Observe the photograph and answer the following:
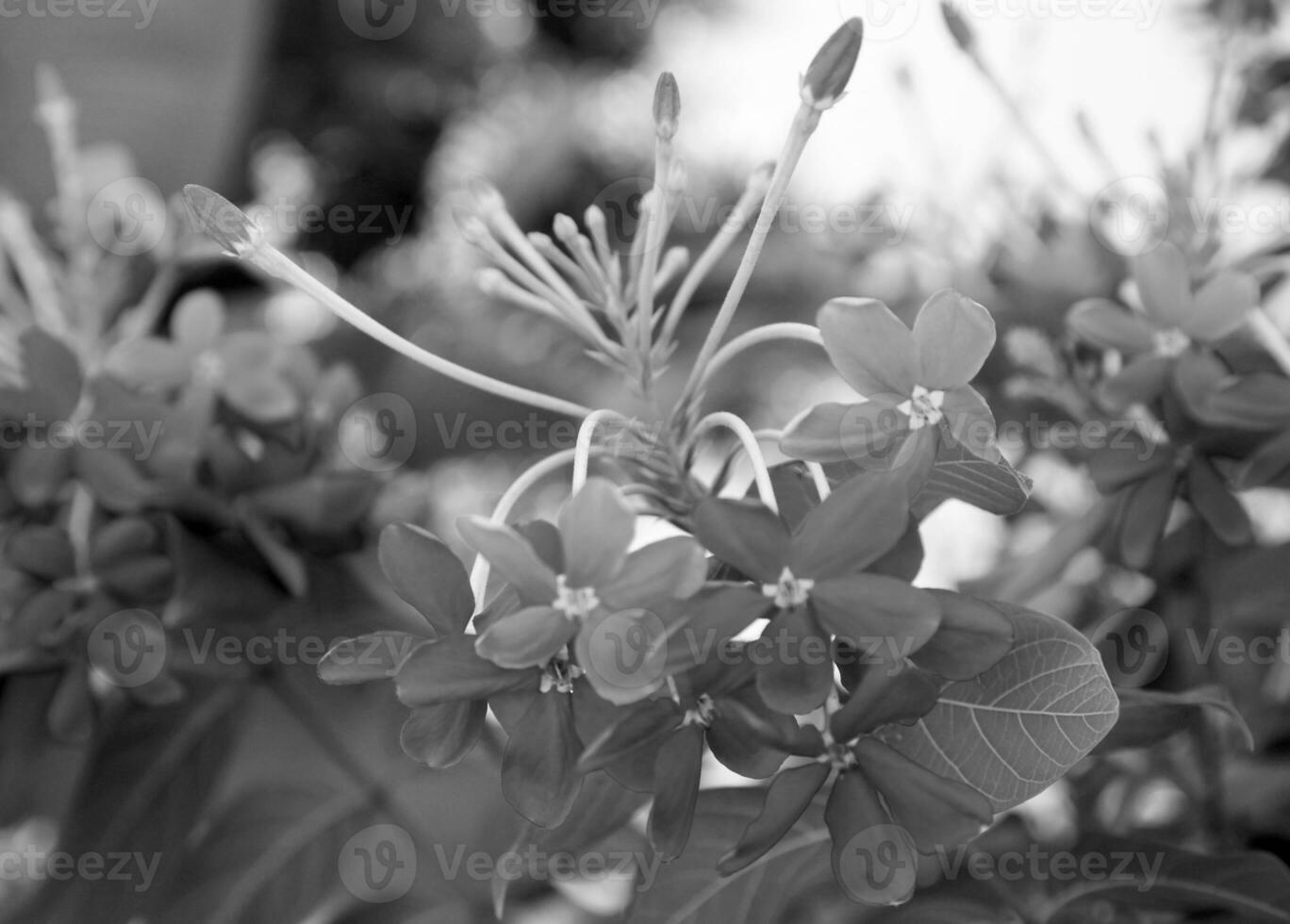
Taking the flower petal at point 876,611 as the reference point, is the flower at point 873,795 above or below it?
below

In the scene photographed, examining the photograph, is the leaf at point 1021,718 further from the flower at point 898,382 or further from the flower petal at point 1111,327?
the flower petal at point 1111,327

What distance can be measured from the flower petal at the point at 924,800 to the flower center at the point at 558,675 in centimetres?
12

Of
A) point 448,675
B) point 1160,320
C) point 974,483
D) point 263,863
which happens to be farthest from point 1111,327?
point 263,863

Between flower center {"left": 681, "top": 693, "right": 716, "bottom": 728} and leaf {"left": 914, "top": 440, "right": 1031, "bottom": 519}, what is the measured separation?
0.39ft

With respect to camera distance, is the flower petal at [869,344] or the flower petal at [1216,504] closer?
the flower petal at [869,344]

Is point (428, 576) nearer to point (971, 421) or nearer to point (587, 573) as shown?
point (587, 573)

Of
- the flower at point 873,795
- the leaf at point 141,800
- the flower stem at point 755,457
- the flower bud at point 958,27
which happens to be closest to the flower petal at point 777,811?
the flower at point 873,795

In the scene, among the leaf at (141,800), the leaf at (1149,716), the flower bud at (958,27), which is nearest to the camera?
the leaf at (1149,716)

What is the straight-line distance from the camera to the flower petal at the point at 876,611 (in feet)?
1.40

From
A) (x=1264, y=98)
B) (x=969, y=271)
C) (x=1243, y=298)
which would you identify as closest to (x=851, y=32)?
(x=1243, y=298)

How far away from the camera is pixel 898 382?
0.47 meters

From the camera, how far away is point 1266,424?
1.93 feet

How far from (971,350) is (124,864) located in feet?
2.41

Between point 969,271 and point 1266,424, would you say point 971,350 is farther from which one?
point 969,271
